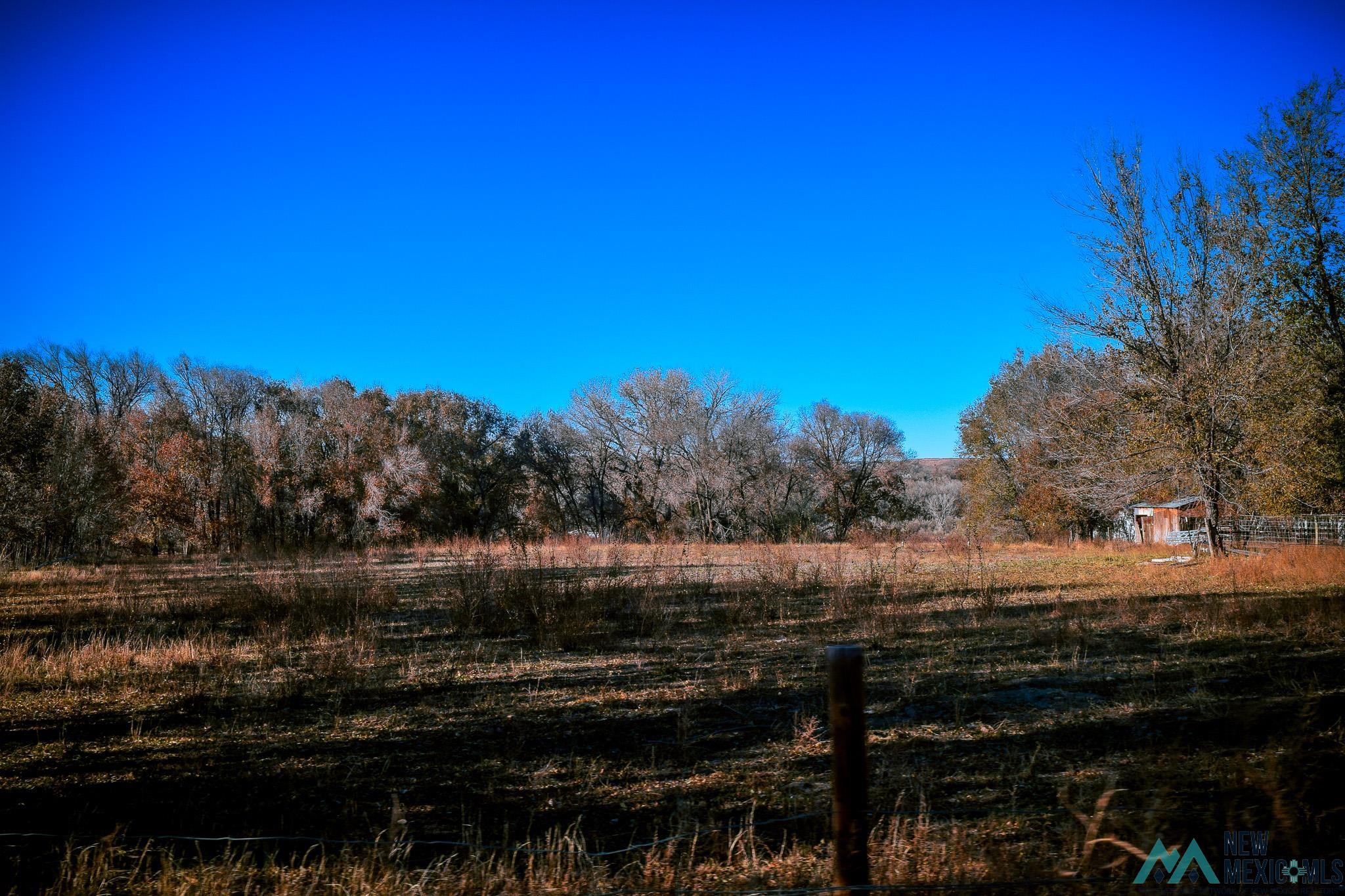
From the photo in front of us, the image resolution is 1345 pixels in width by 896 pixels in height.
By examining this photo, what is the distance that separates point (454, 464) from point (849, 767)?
140ft

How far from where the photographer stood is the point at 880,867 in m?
2.81

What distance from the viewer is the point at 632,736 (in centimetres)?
515

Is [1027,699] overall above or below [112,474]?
below

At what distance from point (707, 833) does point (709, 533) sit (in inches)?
1390

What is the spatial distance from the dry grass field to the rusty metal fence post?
0.61 meters

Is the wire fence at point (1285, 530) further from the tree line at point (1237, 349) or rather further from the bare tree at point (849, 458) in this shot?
the bare tree at point (849, 458)

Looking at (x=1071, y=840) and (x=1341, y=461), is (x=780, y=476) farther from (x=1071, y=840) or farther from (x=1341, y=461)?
(x=1071, y=840)

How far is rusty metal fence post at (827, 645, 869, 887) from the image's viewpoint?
7.20ft

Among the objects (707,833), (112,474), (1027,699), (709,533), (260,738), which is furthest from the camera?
(709,533)

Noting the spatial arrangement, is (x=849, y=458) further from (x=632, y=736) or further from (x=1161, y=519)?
(x=632, y=736)

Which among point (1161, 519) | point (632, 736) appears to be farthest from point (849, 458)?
point (632, 736)

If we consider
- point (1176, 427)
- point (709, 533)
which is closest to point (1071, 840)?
point (1176, 427)

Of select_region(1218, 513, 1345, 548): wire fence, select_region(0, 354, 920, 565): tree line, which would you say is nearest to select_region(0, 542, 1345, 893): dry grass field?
select_region(1218, 513, 1345, 548): wire fence

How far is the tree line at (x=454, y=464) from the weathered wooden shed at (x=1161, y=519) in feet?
44.3
